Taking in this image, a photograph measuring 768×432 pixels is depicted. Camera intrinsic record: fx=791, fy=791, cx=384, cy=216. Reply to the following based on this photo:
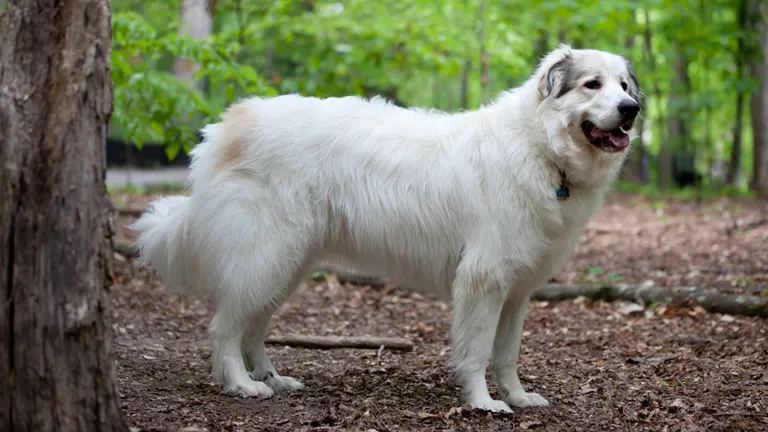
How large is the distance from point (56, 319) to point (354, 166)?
1.95 meters

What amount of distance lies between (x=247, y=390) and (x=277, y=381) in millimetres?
282

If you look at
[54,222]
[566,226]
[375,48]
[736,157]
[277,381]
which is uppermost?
[375,48]

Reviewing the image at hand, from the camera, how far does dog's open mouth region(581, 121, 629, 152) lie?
12.7 feet

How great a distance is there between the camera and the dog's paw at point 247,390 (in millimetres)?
4125

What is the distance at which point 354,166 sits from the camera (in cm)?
419

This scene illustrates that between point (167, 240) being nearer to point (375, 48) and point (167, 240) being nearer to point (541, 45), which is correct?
point (375, 48)

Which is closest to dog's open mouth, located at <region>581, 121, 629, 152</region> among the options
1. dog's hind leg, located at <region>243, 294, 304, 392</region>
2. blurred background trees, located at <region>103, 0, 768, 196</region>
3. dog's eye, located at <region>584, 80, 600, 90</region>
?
dog's eye, located at <region>584, 80, 600, 90</region>

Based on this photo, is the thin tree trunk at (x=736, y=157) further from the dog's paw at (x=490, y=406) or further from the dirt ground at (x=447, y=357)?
the dog's paw at (x=490, y=406)

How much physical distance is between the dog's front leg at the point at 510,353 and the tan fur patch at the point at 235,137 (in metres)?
1.64

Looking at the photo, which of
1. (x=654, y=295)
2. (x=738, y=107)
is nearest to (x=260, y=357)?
(x=654, y=295)

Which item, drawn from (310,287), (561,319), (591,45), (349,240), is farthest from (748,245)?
(591,45)

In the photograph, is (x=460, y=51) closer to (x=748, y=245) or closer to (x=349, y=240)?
(x=748, y=245)

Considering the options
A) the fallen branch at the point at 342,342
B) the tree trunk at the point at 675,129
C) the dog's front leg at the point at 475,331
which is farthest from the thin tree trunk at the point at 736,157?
the dog's front leg at the point at 475,331

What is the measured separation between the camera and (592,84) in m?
3.93
